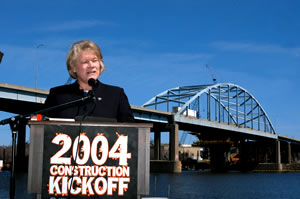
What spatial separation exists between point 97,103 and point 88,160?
0.87 meters

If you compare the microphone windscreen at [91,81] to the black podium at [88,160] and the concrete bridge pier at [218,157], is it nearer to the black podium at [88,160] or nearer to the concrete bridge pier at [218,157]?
the black podium at [88,160]

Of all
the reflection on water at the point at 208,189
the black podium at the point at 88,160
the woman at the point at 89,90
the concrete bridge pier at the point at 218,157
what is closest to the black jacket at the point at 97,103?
the woman at the point at 89,90

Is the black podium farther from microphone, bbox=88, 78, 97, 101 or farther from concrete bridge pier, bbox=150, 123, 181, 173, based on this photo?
concrete bridge pier, bbox=150, 123, 181, 173

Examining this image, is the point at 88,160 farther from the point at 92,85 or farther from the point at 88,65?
the point at 88,65

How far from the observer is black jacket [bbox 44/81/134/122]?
16.6ft

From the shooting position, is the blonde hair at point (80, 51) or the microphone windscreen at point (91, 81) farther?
the blonde hair at point (80, 51)

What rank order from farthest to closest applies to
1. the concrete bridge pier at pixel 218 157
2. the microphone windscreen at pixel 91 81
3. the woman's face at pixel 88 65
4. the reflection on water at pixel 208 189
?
1. the concrete bridge pier at pixel 218 157
2. the reflection on water at pixel 208 189
3. the woman's face at pixel 88 65
4. the microphone windscreen at pixel 91 81

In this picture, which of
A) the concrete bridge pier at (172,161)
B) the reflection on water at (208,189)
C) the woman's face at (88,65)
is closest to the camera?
the woman's face at (88,65)

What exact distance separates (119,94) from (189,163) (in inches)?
6400

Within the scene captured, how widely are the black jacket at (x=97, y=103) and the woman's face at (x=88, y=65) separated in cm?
14

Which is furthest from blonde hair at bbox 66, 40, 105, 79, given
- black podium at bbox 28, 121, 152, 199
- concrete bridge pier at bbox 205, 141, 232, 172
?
concrete bridge pier at bbox 205, 141, 232, 172

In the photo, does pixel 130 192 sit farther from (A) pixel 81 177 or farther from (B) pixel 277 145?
(B) pixel 277 145

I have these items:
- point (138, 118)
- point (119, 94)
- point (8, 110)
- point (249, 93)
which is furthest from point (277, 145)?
point (119, 94)

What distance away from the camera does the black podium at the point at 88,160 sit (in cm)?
441
